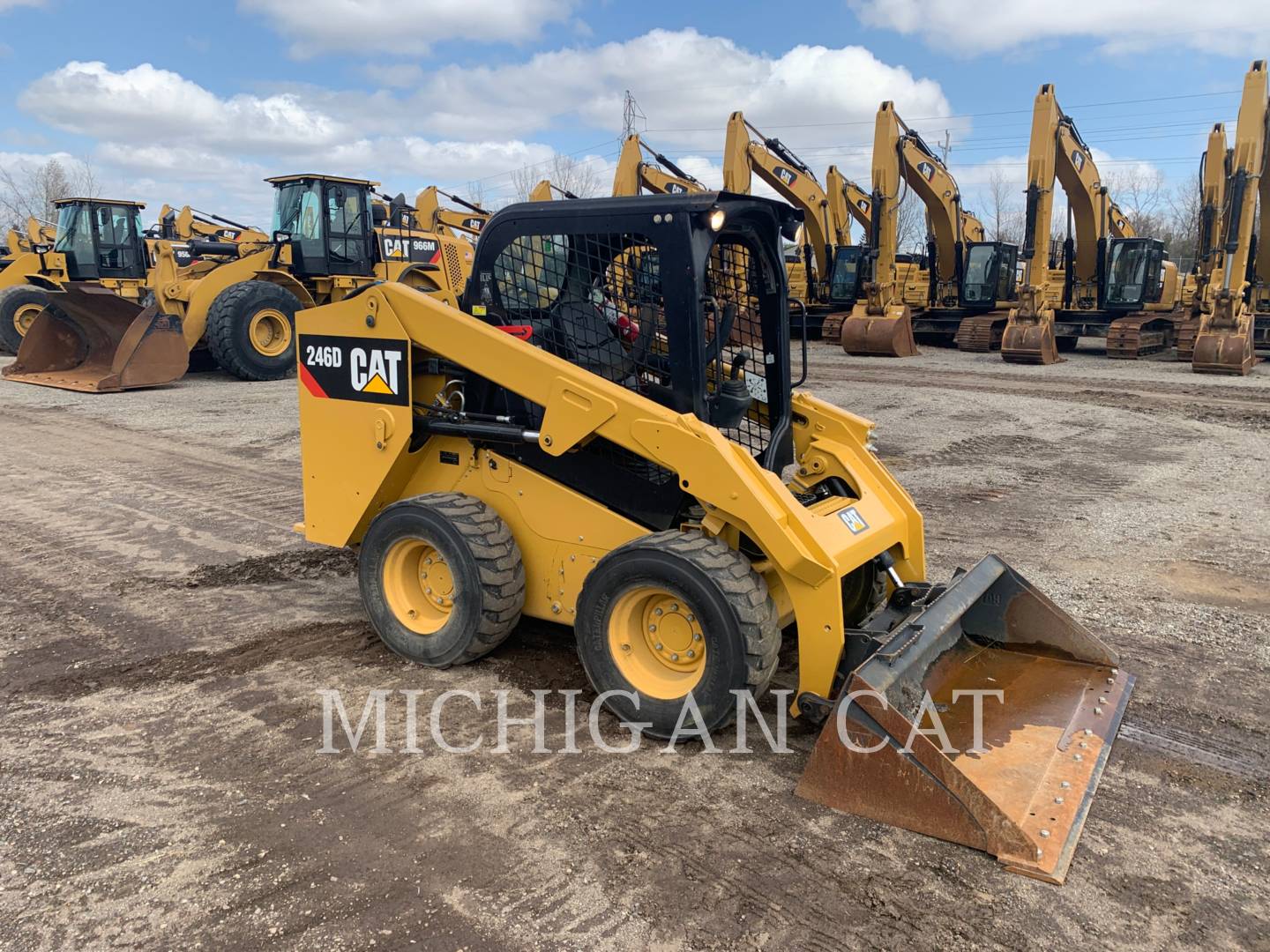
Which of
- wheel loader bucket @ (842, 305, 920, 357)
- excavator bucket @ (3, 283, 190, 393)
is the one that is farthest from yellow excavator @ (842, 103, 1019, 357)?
excavator bucket @ (3, 283, 190, 393)

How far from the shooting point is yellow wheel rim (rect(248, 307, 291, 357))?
545 inches

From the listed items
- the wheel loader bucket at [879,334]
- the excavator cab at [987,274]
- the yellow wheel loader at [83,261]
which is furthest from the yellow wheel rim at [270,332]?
the excavator cab at [987,274]

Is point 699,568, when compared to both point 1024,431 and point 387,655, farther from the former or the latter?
point 1024,431

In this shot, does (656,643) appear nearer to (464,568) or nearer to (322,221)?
(464,568)

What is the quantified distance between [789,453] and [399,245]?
13.6 m

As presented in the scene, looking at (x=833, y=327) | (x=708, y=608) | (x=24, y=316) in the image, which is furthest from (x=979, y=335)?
(x=24, y=316)

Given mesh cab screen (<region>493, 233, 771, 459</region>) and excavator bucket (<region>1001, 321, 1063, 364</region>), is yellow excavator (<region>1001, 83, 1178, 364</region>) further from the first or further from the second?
mesh cab screen (<region>493, 233, 771, 459</region>)

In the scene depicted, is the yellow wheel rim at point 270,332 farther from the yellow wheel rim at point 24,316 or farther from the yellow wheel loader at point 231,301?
the yellow wheel rim at point 24,316

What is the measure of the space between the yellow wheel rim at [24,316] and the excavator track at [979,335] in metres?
17.9

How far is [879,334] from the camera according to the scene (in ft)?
59.4

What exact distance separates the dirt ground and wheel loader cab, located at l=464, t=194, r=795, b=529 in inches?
38.0

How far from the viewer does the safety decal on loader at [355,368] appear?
158 inches

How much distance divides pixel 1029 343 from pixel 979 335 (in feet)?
8.48

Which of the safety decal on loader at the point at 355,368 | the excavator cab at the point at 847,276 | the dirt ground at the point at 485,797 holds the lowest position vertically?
the dirt ground at the point at 485,797
